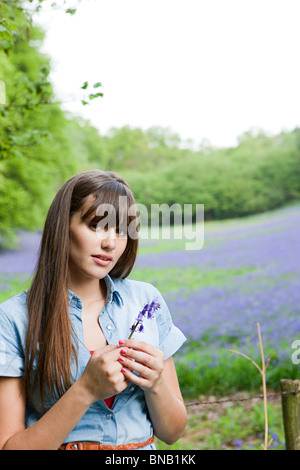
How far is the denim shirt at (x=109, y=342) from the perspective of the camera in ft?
2.84

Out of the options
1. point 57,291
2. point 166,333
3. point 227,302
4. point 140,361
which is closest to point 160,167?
point 227,302

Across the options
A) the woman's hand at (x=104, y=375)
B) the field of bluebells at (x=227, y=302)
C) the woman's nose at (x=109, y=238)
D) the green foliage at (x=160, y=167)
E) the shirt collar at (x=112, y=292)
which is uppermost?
the green foliage at (x=160, y=167)

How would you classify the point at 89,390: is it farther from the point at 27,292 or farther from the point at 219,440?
the point at 219,440

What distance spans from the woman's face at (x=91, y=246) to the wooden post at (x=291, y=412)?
0.92 metres

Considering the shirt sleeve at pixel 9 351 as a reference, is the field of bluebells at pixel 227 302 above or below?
below

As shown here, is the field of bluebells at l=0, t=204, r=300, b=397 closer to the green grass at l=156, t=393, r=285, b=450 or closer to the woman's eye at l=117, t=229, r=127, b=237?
the green grass at l=156, t=393, r=285, b=450

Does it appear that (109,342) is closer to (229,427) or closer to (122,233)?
(122,233)

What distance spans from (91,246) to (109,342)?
0.64 feet

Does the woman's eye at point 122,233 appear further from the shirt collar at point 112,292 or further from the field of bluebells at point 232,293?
the field of bluebells at point 232,293

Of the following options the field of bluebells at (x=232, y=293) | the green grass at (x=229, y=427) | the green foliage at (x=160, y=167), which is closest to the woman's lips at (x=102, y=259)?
the green grass at (x=229, y=427)

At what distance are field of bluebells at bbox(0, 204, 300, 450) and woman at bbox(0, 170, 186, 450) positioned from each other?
2.01m

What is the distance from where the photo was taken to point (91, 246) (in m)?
0.89

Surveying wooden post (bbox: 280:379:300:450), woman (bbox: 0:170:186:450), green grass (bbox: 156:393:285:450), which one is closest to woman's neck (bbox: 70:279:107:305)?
woman (bbox: 0:170:186:450)

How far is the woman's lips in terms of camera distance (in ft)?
2.96
